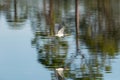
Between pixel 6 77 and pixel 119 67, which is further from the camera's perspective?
pixel 119 67

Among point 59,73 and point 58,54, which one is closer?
point 59,73

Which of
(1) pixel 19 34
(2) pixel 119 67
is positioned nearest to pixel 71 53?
(2) pixel 119 67

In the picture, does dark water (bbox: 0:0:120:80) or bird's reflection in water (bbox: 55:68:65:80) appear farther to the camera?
dark water (bbox: 0:0:120:80)

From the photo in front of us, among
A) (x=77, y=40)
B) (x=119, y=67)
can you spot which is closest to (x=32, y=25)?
(x=77, y=40)

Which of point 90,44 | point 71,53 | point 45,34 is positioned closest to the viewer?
point 71,53

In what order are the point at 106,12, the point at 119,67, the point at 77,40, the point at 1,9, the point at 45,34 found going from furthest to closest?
the point at 1,9 < the point at 106,12 < the point at 45,34 < the point at 77,40 < the point at 119,67

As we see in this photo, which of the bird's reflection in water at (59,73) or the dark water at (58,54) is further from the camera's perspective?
the dark water at (58,54)

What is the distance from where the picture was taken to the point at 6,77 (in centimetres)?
1248

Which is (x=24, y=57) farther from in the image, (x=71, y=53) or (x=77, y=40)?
(x=77, y=40)

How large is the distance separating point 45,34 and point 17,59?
523 cm

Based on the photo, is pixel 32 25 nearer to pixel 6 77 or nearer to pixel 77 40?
pixel 77 40

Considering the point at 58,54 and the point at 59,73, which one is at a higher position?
the point at 58,54

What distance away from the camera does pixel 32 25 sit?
23.4 meters

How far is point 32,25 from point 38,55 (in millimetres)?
8143
